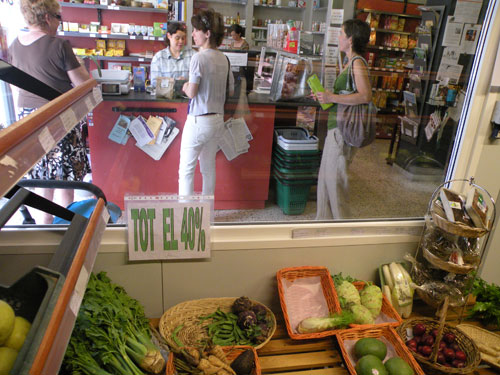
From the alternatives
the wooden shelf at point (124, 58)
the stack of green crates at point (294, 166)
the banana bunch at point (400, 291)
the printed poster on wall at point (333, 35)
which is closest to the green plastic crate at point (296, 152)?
the stack of green crates at point (294, 166)

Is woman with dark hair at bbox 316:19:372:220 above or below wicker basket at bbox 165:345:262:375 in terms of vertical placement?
above

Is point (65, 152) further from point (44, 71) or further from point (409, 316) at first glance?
point (409, 316)

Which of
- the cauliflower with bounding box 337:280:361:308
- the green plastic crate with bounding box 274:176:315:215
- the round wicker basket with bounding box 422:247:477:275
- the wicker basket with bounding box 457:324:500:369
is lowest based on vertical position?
the green plastic crate with bounding box 274:176:315:215

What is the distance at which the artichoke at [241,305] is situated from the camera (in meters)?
1.67

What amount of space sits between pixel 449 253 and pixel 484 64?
923mm

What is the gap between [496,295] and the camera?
75.6 inches

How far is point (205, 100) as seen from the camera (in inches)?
124

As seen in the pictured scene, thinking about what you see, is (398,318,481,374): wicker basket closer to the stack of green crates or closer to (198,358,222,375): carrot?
(198,358,222,375): carrot

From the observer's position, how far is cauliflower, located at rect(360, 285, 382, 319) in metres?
1.76

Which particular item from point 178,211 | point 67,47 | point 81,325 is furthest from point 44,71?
point 81,325

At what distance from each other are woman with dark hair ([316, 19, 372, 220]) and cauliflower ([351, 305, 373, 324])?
1440 millimetres

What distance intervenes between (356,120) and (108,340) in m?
2.25

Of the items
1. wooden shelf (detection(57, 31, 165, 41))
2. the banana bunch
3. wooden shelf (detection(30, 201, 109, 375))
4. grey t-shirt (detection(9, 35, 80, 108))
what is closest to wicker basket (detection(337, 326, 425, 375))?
the banana bunch

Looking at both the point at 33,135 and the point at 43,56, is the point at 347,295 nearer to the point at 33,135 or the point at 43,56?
the point at 33,135
